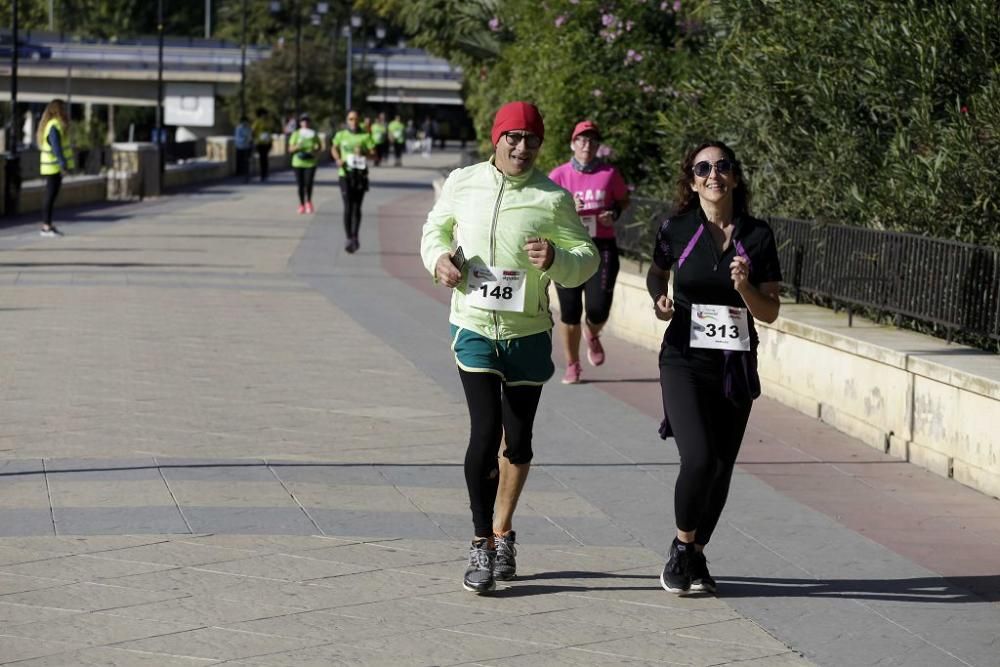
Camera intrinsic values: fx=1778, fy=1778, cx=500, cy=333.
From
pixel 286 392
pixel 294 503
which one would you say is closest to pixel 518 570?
pixel 294 503

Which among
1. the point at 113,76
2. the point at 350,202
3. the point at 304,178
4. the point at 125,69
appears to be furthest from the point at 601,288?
the point at 125,69

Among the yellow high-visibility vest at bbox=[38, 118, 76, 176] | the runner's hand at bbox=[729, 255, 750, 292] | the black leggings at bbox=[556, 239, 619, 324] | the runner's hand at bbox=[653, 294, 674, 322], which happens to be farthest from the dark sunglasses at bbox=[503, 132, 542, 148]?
the yellow high-visibility vest at bbox=[38, 118, 76, 176]

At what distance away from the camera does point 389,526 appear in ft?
24.3

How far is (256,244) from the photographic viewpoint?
24.0 metres

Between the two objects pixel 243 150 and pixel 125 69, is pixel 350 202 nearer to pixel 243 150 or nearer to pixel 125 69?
pixel 243 150

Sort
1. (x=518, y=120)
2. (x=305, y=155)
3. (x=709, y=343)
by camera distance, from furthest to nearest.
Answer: (x=305, y=155), (x=709, y=343), (x=518, y=120)

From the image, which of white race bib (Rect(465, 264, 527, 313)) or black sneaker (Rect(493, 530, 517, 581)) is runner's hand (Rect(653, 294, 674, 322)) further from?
black sneaker (Rect(493, 530, 517, 581))

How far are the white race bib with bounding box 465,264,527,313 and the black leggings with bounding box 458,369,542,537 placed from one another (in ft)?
0.87

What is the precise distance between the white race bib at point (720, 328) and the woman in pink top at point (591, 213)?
5.01 m

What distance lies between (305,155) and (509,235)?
80.4 feet

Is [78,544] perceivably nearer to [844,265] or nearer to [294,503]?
[294,503]

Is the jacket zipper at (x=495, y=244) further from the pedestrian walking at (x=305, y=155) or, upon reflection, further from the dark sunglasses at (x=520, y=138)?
the pedestrian walking at (x=305, y=155)

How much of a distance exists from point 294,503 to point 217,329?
651 centimetres

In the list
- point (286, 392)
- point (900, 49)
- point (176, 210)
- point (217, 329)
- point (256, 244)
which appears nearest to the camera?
point (286, 392)
